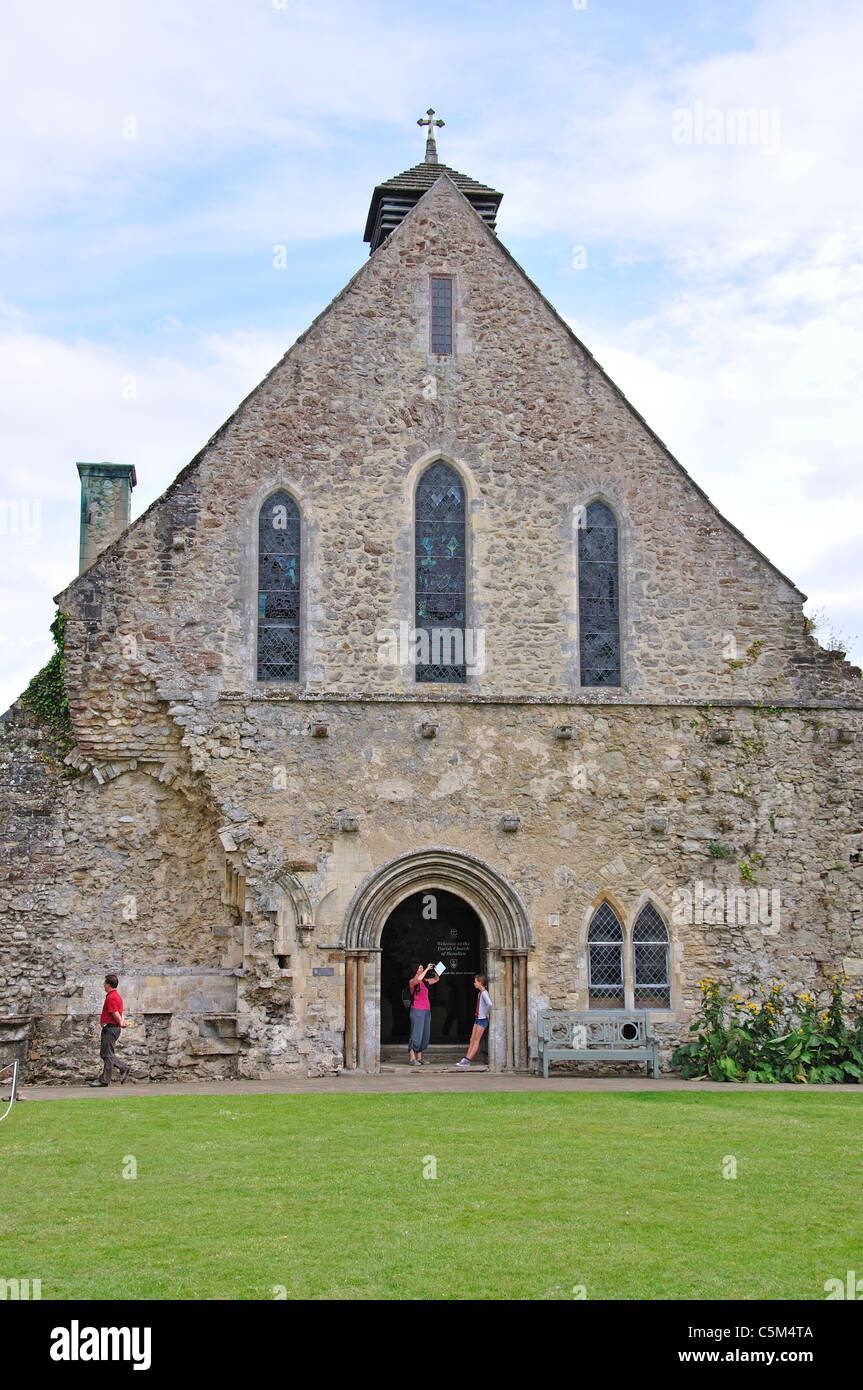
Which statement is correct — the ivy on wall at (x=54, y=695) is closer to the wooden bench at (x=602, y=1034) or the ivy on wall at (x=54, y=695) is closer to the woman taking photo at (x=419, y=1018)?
the woman taking photo at (x=419, y=1018)

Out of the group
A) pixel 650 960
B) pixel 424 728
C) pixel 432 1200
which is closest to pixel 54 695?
pixel 424 728

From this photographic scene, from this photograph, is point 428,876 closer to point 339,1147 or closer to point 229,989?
point 229,989

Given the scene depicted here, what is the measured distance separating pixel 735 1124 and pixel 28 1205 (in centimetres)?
662

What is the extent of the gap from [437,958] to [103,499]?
27.9 feet

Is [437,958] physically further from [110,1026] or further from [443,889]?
[110,1026]

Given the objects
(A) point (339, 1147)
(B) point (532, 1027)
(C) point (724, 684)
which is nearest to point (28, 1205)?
(A) point (339, 1147)

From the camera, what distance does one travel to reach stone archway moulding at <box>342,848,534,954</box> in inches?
707

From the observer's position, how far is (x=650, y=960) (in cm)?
1855

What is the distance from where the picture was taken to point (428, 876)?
18.4 m

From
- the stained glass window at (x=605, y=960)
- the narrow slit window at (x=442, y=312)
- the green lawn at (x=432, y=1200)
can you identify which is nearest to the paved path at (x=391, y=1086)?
the stained glass window at (x=605, y=960)

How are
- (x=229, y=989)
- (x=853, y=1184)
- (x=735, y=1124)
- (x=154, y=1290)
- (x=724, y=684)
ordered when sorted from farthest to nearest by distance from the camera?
(x=724, y=684), (x=229, y=989), (x=735, y=1124), (x=853, y=1184), (x=154, y=1290)

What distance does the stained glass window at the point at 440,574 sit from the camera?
1903 centimetres

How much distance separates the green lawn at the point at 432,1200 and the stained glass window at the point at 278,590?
6266mm

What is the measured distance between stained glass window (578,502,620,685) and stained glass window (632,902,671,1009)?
3.24 m
